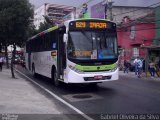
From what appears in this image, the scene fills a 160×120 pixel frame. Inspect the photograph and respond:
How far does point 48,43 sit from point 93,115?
1019cm

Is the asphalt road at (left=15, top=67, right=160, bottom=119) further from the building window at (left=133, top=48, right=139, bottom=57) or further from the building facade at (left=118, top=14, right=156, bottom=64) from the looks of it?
the building facade at (left=118, top=14, right=156, bottom=64)

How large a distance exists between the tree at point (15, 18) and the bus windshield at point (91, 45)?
14451mm

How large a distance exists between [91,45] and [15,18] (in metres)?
15.1

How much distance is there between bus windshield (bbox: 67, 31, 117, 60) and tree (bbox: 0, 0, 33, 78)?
47.4ft

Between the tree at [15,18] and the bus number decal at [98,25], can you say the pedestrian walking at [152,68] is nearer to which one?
the tree at [15,18]

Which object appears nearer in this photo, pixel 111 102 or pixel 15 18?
pixel 111 102

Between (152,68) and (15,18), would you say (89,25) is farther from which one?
(15,18)

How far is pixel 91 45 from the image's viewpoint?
16.1 metres

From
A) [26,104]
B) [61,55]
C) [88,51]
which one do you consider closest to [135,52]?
[61,55]

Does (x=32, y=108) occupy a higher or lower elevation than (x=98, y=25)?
lower

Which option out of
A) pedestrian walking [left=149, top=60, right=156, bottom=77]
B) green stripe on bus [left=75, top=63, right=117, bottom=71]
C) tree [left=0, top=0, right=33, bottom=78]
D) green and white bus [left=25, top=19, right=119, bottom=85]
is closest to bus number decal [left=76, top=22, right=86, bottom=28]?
green and white bus [left=25, top=19, right=119, bottom=85]

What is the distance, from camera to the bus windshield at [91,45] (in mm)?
16000

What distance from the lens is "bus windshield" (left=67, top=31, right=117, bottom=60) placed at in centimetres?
1600

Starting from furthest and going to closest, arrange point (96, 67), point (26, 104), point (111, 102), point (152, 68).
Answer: point (152, 68) < point (96, 67) < point (111, 102) < point (26, 104)
